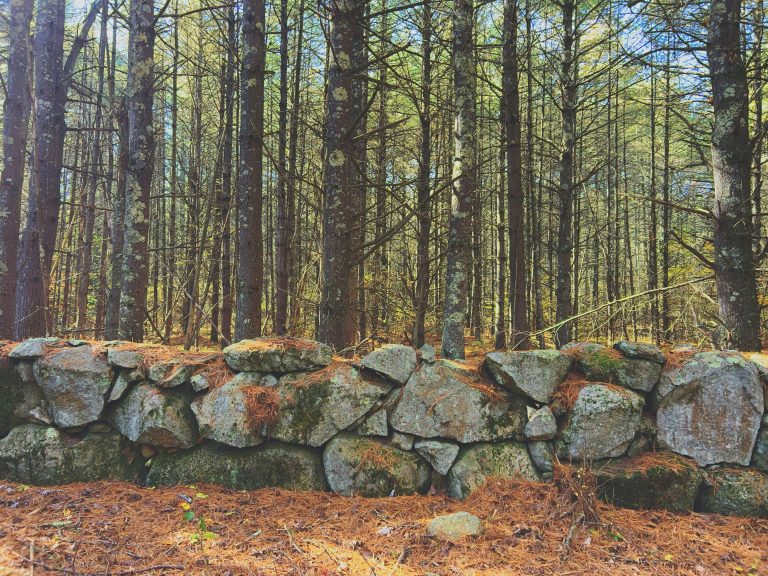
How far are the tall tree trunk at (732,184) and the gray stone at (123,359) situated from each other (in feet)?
16.8

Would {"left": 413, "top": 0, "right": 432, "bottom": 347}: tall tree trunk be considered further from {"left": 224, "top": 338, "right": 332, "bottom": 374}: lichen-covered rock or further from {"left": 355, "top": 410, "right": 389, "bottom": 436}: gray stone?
{"left": 355, "top": 410, "right": 389, "bottom": 436}: gray stone

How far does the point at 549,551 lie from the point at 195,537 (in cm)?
207

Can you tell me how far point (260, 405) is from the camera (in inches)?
131

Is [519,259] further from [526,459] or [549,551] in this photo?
[549,551]

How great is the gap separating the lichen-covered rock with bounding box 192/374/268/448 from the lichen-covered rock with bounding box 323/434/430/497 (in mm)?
576

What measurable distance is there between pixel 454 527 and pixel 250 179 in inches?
153

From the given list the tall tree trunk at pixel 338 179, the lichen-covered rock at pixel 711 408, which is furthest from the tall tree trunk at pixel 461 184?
the lichen-covered rock at pixel 711 408

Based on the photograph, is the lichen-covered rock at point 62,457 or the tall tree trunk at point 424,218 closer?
the lichen-covered rock at point 62,457

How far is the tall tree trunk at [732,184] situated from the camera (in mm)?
3783

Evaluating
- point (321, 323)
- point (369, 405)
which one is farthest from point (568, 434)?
point (321, 323)

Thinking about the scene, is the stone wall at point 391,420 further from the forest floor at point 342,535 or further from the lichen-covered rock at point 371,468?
the forest floor at point 342,535

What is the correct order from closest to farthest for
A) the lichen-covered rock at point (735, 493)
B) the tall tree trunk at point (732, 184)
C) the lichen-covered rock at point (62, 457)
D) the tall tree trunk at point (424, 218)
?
1. the lichen-covered rock at point (735, 493)
2. the lichen-covered rock at point (62, 457)
3. the tall tree trunk at point (732, 184)
4. the tall tree trunk at point (424, 218)

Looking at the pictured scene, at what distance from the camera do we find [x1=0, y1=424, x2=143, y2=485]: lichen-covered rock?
3.31 metres

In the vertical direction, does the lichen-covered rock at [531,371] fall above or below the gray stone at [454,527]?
above
